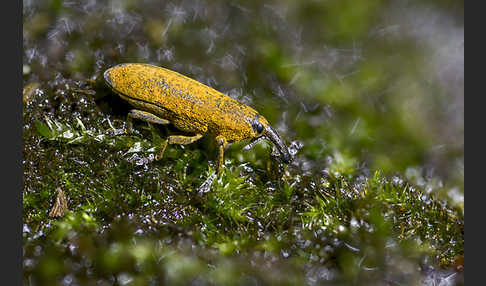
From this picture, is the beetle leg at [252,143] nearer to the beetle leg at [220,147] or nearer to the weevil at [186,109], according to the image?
the weevil at [186,109]

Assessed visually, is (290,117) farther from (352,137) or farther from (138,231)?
(138,231)

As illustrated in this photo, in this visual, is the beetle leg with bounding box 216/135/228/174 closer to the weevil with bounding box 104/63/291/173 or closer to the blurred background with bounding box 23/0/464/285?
the weevil with bounding box 104/63/291/173

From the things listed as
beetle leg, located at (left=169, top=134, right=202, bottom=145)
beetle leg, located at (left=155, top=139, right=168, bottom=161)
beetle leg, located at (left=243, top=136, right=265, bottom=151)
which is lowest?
Result: beetle leg, located at (left=155, top=139, right=168, bottom=161)

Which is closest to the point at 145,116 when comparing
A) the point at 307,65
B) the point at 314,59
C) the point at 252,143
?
the point at 252,143

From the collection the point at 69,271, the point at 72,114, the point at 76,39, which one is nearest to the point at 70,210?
the point at 69,271

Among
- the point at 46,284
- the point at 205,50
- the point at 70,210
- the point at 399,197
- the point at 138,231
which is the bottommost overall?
the point at 46,284

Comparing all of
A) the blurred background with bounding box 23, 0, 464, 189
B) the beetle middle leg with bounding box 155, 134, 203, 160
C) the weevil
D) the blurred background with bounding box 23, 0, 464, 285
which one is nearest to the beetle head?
the weevil
